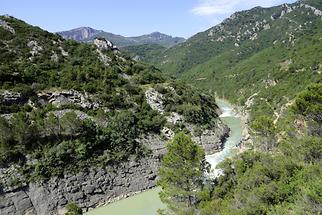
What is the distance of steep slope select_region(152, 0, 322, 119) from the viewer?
79062mm

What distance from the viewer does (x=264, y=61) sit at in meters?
122

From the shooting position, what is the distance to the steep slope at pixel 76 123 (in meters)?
38.5

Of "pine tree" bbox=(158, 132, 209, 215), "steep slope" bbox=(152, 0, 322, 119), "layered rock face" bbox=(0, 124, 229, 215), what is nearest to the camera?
"pine tree" bbox=(158, 132, 209, 215)

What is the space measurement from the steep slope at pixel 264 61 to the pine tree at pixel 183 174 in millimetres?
43341

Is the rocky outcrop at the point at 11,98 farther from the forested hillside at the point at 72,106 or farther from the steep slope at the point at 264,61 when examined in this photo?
the steep slope at the point at 264,61

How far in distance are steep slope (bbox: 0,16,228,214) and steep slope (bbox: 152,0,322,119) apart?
22.8 metres

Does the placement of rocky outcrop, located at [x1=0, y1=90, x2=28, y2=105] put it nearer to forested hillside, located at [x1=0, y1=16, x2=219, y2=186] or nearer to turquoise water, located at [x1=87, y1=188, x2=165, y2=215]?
forested hillside, located at [x1=0, y1=16, x2=219, y2=186]

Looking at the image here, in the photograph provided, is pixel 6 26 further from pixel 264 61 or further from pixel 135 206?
pixel 264 61

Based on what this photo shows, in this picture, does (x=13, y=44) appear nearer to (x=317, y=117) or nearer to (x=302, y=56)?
(x=317, y=117)

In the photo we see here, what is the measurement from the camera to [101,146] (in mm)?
44906

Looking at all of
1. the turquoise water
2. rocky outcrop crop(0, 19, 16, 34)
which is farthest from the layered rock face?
rocky outcrop crop(0, 19, 16, 34)

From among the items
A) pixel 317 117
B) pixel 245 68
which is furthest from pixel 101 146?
pixel 245 68

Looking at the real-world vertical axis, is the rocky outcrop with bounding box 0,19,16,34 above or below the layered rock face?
above

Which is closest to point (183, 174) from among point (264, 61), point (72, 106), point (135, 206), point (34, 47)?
point (135, 206)
